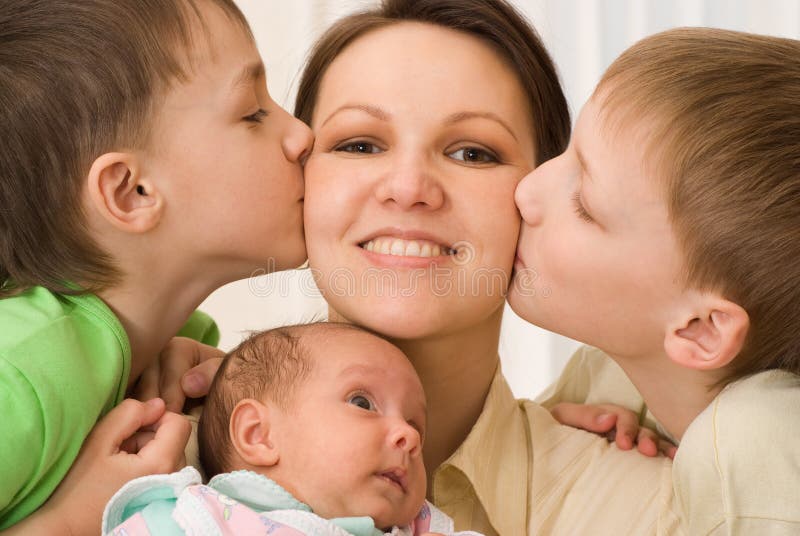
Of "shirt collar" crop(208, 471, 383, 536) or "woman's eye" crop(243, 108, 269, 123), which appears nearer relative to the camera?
"shirt collar" crop(208, 471, 383, 536)

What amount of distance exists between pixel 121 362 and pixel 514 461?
839 mm

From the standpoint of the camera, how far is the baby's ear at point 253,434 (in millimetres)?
1744

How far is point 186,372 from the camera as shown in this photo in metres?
2.14

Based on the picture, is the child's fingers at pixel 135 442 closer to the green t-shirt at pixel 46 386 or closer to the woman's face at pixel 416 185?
the green t-shirt at pixel 46 386

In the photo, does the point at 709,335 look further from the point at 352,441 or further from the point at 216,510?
the point at 216,510

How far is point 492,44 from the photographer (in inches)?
87.7

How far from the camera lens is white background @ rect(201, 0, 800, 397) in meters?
4.02

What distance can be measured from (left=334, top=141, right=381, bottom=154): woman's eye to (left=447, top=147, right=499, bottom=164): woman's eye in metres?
0.16

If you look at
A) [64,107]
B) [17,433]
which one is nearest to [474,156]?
[64,107]

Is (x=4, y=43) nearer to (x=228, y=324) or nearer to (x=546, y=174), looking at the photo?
(x=546, y=174)

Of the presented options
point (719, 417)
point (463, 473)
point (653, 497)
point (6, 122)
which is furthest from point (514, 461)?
point (6, 122)

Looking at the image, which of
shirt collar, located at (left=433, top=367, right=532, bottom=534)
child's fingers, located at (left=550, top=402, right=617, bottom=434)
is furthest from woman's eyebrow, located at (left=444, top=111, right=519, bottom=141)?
child's fingers, located at (left=550, top=402, right=617, bottom=434)

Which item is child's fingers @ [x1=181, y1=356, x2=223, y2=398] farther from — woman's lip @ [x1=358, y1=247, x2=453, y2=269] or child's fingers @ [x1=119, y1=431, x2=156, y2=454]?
woman's lip @ [x1=358, y1=247, x2=453, y2=269]

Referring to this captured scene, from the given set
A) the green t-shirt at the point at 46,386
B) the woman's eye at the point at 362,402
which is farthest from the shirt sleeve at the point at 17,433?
the woman's eye at the point at 362,402
